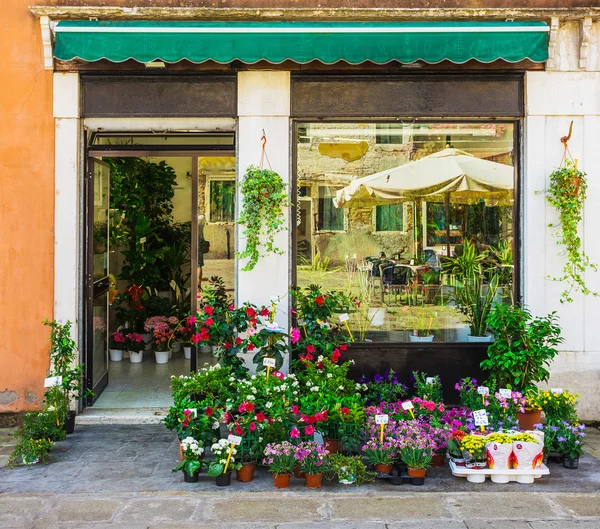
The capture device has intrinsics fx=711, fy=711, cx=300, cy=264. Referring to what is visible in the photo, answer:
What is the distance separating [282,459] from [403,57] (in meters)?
3.83

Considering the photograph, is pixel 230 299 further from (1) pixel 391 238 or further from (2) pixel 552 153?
(2) pixel 552 153

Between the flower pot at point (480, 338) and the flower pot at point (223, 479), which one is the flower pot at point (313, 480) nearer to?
the flower pot at point (223, 479)

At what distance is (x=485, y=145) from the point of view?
7.52 metres

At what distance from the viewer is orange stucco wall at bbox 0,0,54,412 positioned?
730 centimetres

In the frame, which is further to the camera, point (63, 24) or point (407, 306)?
point (407, 306)

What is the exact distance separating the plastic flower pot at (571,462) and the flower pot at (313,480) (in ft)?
7.12

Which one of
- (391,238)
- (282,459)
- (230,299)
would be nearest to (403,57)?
(391,238)

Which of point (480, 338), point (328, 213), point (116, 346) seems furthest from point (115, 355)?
point (480, 338)

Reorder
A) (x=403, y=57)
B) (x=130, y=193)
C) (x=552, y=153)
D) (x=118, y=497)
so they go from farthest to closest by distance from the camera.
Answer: (x=130, y=193) < (x=552, y=153) < (x=403, y=57) < (x=118, y=497)

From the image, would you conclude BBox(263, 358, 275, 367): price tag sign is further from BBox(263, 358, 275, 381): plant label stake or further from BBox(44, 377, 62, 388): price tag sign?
BBox(44, 377, 62, 388): price tag sign

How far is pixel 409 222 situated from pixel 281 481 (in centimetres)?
329

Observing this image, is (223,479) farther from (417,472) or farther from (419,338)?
(419,338)

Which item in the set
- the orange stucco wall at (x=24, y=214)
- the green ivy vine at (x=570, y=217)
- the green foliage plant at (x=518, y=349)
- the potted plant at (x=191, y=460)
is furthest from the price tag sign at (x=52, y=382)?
the green ivy vine at (x=570, y=217)

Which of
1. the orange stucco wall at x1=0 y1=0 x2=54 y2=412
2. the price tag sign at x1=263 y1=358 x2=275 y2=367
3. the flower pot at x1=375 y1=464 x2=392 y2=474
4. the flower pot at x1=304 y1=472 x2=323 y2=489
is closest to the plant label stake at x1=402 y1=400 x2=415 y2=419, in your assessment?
the flower pot at x1=375 y1=464 x2=392 y2=474
